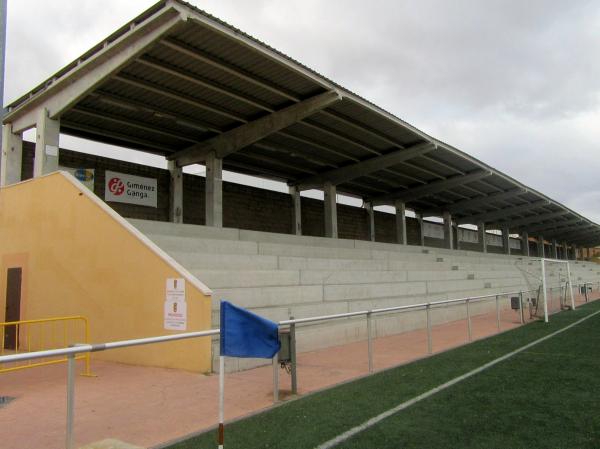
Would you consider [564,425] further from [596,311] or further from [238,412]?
[596,311]

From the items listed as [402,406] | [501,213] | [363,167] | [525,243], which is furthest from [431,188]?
[525,243]

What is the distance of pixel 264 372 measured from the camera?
9.07 m

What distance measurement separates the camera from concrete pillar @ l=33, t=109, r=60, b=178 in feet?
52.2

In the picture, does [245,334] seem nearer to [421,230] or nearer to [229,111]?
[229,111]

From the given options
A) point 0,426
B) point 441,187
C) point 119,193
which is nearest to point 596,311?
point 441,187

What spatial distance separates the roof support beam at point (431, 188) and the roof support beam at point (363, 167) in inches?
296

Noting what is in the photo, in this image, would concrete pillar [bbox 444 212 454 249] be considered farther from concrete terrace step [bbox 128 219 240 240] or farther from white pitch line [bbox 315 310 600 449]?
white pitch line [bbox 315 310 600 449]

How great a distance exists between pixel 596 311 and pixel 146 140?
20318 millimetres

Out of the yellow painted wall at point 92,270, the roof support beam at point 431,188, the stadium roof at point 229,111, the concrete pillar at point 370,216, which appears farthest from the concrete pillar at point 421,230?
the yellow painted wall at point 92,270

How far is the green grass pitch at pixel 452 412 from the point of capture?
16.9 ft

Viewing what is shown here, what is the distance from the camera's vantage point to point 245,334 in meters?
5.58

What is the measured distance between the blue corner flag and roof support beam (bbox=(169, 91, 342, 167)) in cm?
1408

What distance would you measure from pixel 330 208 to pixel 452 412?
24.6 meters

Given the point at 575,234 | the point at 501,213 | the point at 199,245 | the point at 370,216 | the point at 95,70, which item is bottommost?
the point at 199,245
